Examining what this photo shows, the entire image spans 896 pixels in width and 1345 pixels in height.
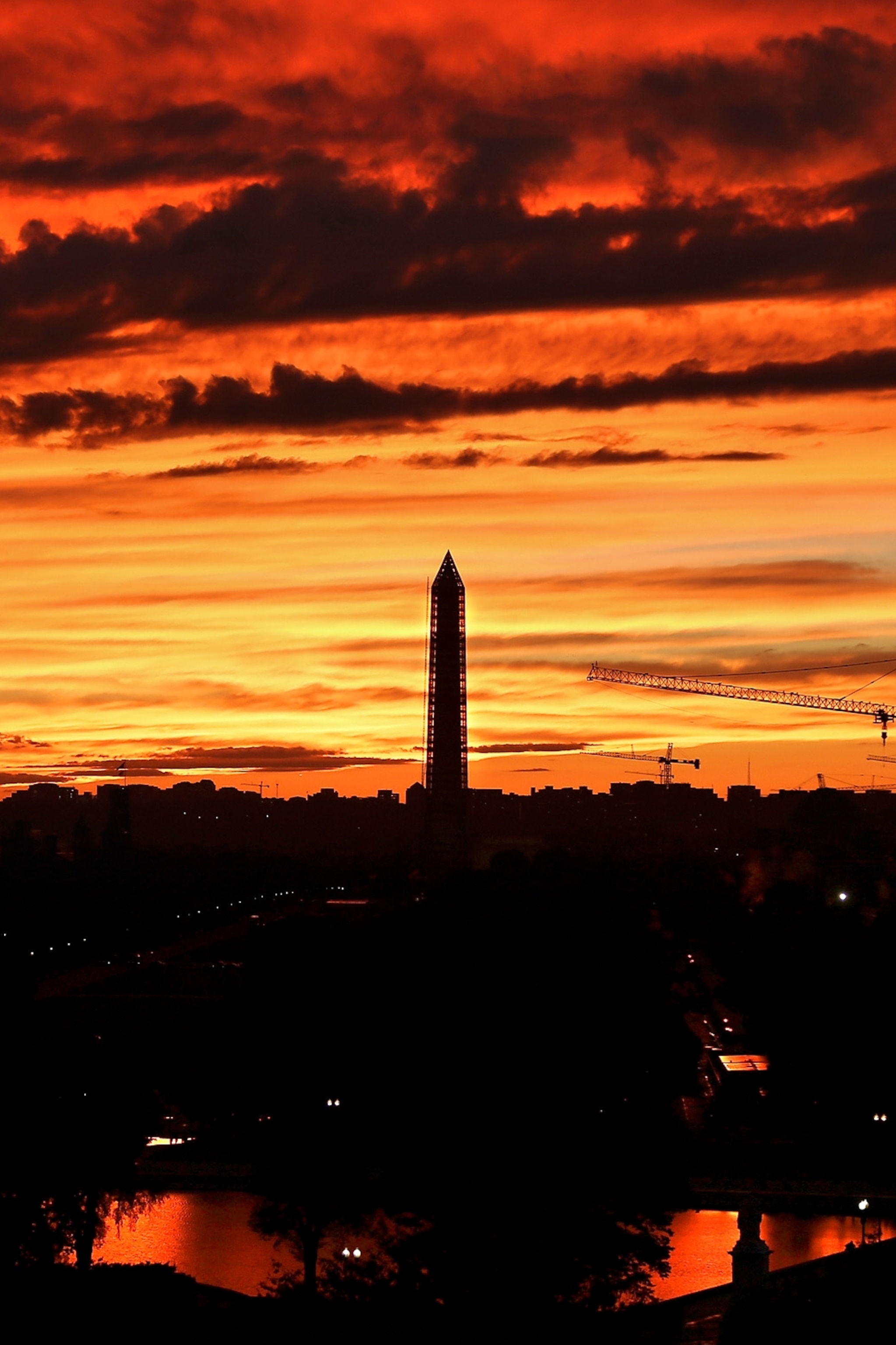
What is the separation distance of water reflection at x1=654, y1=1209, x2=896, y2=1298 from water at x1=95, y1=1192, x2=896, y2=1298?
0.09ft

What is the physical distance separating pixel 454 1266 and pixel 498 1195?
165cm

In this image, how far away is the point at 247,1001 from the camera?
150ft

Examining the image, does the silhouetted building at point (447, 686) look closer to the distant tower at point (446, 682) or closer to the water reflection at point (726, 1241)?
the distant tower at point (446, 682)

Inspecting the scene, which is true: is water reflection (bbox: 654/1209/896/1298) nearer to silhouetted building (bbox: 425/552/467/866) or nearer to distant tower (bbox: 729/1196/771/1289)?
distant tower (bbox: 729/1196/771/1289)

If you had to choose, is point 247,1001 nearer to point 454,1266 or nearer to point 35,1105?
point 35,1105

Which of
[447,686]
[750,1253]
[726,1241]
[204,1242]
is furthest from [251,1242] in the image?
[447,686]

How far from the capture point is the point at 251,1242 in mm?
37344

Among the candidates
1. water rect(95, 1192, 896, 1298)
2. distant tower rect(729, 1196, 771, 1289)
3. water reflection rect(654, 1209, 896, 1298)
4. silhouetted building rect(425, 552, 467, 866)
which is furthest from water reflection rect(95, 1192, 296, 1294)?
silhouetted building rect(425, 552, 467, 866)

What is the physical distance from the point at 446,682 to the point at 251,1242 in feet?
251

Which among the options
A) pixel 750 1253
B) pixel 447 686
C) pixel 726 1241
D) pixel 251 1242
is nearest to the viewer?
pixel 750 1253

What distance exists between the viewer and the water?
34406 mm

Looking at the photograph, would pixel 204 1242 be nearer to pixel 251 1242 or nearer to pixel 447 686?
pixel 251 1242

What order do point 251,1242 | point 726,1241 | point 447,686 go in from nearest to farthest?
point 726,1241, point 251,1242, point 447,686

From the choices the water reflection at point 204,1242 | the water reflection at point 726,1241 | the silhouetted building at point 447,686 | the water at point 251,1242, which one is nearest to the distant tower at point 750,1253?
the water reflection at point 726,1241
